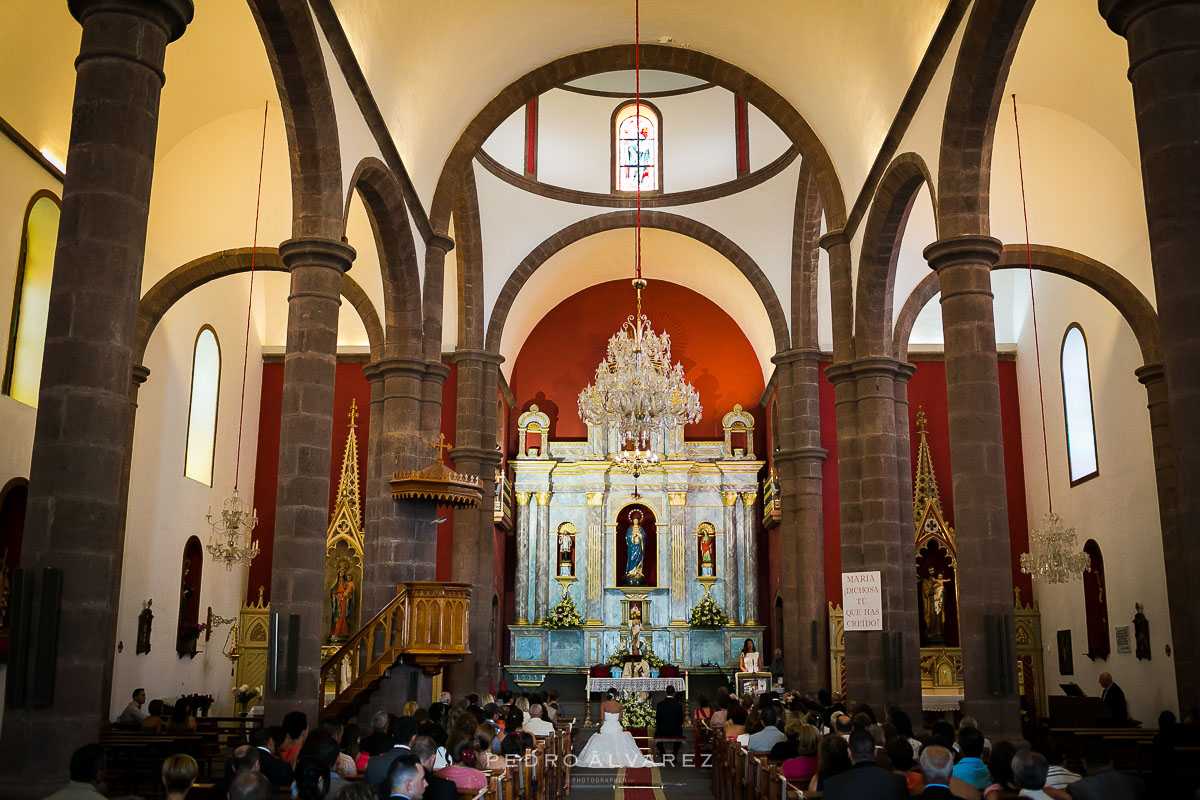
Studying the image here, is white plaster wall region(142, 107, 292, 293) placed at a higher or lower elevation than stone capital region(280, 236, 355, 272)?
higher

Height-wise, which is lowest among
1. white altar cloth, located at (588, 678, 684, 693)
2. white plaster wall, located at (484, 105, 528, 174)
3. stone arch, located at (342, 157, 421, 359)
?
white altar cloth, located at (588, 678, 684, 693)

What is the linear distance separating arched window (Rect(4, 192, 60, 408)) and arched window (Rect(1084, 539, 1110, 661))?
16289mm

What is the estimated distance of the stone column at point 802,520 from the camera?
18.5 metres

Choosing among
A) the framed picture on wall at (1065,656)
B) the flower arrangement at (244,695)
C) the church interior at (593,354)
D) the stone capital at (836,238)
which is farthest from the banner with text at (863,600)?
the flower arrangement at (244,695)

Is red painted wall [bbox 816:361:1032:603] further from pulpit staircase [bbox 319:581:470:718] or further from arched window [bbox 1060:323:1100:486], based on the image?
pulpit staircase [bbox 319:581:470:718]

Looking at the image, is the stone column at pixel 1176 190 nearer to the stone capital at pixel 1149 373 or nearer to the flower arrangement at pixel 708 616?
the stone capital at pixel 1149 373

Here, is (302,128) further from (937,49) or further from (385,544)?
(937,49)

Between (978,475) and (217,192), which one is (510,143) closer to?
(217,192)

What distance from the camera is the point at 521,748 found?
9.76m

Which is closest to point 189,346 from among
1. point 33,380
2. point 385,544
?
point 33,380

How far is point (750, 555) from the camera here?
80.2ft

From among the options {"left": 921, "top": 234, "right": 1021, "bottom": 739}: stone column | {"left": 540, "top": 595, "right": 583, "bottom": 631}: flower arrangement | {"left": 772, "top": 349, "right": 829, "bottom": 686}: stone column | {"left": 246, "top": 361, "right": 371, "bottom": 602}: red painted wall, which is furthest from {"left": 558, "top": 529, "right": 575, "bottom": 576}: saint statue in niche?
{"left": 921, "top": 234, "right": 1021, "bottom": 739}: stone column

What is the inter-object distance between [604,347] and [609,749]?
13.5m

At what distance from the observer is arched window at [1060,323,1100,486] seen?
62.5 feet
